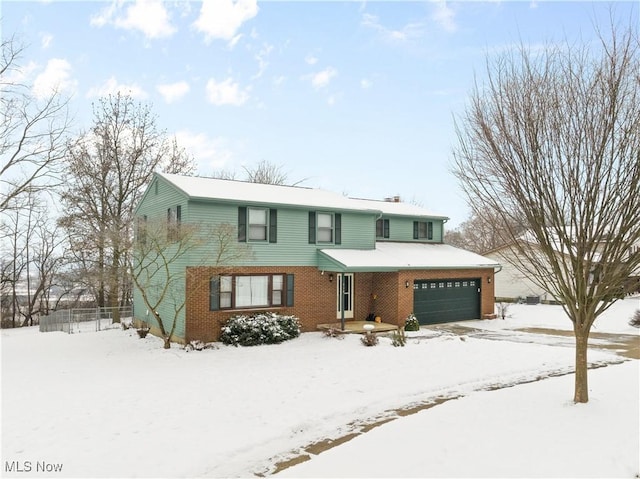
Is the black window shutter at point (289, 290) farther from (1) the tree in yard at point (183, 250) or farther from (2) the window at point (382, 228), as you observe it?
(2) the window at point (382, 228)

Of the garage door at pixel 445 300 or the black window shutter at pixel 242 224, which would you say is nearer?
the black window shutter at pixel 242 224

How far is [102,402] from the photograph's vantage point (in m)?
9.55

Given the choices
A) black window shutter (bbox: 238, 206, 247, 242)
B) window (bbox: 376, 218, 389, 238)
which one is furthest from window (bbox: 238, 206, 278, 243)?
window (bbox: 376, 218, 389, 238)

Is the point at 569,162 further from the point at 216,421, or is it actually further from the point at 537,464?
the point at 216,421

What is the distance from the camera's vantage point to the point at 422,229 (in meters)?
25.5

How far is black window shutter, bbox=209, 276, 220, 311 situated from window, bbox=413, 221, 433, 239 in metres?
13.0

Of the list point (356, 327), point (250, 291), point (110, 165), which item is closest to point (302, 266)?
point (250, 291)

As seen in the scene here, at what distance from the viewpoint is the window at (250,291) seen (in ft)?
54.0

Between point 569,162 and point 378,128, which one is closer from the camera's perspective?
point 569,162

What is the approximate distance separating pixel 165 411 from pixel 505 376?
352 inches

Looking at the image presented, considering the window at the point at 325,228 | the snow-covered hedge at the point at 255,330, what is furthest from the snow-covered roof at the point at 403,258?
the snow-covered hedge at the point at 255,330

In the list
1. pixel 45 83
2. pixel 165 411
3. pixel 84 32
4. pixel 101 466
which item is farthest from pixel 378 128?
pixel 101 466

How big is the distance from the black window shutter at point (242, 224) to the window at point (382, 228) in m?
8.83

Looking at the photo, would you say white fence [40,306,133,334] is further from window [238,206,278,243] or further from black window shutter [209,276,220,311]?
window [238,206,278,243]
